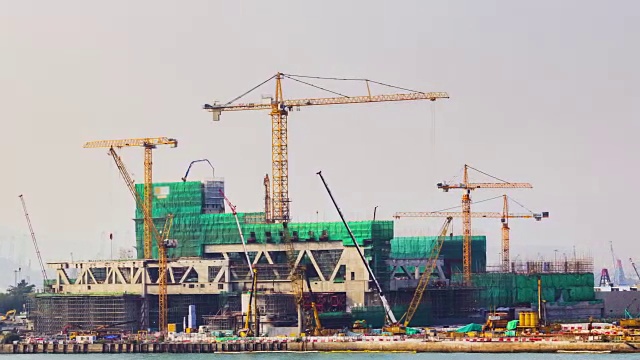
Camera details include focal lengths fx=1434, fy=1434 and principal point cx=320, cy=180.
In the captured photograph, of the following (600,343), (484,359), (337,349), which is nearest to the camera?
(484,359)

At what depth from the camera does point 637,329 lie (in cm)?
18112

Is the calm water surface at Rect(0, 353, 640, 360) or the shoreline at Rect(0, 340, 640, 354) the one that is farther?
the shoreline at Rect(0, 340, 640, 354)

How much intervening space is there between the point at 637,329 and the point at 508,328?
19.8 m

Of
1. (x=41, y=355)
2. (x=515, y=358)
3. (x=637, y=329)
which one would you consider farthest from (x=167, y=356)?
(x=637, y=329)

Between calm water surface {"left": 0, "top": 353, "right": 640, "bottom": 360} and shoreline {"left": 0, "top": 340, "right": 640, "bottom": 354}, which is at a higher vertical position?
shoreline {"left": 0, "top": 340, "right": 640, "bottom": 354}

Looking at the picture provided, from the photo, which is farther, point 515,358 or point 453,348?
point 453,348

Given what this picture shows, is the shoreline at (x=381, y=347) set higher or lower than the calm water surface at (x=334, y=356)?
higher

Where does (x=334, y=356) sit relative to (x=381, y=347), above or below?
below

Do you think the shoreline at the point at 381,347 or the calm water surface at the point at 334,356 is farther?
the shoreline at the point at 381,347

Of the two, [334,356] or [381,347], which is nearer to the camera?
[334,356]

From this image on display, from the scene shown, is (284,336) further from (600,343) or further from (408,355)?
(600,343)

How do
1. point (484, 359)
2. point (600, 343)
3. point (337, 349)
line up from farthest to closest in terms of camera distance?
point (337, 349) → point (600, 343) → point (484, 359)

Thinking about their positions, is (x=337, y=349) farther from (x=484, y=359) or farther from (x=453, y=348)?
(x=484, y=359)

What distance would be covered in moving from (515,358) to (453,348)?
63.3 feet
